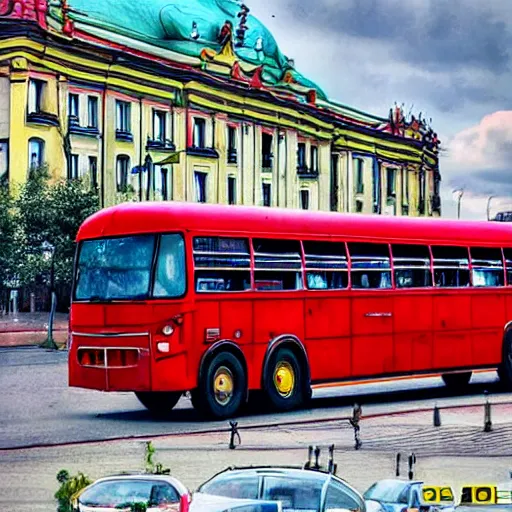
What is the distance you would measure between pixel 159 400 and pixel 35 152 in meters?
1.64

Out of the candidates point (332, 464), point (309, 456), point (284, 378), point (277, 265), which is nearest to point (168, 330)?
point (277, 265)

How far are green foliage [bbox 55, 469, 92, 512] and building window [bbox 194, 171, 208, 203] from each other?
3.65 metres

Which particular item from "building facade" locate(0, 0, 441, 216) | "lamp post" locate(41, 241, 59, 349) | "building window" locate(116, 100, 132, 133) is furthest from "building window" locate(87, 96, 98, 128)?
"lamp post" locate(41, 241, 59, 349)

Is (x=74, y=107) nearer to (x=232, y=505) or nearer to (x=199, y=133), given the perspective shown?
(x=199, y=133)

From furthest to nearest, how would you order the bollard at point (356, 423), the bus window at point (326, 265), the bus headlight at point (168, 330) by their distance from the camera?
the bus window at point (326, 265)
the bus headlight at point (168, 330)
the bollard at point (356, 423)

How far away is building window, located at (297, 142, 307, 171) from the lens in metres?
10.7

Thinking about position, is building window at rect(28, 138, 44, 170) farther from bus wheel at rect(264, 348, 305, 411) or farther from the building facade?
bus wheel at rect(264, 348, 305, 411)

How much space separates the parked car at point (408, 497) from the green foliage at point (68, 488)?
3.41 feet

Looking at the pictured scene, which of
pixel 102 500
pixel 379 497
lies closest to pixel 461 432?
pixel 379 497

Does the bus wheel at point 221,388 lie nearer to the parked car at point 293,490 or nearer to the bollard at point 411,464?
the bollard at point 411,464

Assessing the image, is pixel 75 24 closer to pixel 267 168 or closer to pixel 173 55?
pixel 173 55

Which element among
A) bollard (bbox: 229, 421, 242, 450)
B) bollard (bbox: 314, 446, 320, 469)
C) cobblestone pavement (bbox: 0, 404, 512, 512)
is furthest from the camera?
bollard (bbox: 229, 421, 242, 450)

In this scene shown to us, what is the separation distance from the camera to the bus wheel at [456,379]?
10.8m

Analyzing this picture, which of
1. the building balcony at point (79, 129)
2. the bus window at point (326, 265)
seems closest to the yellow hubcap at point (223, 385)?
the bus window at point (326, 265)
